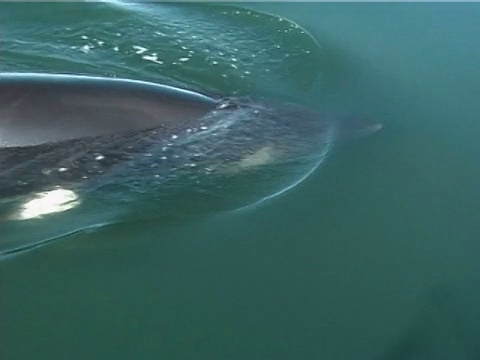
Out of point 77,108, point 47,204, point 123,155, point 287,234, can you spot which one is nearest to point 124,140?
point 123,155

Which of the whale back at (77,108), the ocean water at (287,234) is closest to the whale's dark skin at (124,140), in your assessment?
the whale back at (77,108)

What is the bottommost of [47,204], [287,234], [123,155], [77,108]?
[47,204]

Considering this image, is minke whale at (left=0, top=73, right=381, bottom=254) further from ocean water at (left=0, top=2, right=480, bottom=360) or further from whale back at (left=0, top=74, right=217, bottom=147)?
ocean water at (left=0, top=2, right=480, bottom=360)

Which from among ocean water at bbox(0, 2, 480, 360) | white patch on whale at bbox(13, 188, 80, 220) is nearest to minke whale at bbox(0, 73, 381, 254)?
white patch on whale at bbox(13, 188, 80, 220)

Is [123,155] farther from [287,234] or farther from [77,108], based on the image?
[287,234]

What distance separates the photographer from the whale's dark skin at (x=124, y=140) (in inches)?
285

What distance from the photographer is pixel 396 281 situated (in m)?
6.55

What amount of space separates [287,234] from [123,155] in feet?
5.20

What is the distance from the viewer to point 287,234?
694 centimetres

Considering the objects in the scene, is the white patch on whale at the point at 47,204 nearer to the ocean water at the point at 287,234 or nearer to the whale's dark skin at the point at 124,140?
the whale's dark skin at the point at 124,140

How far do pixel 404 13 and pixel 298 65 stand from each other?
205 centimetres

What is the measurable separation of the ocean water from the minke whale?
24 cm

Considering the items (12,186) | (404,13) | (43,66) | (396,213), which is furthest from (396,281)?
(404,13)

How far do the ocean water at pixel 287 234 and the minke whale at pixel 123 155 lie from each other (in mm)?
240
